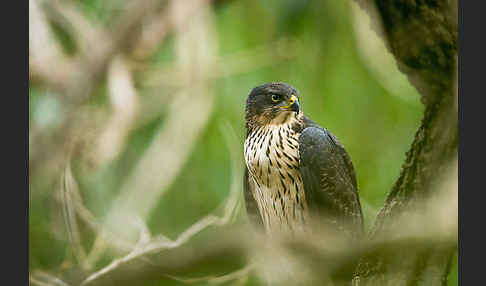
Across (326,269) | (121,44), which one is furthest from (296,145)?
(121,44)

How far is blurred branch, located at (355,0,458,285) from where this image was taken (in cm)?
190

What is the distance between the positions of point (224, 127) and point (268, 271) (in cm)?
78

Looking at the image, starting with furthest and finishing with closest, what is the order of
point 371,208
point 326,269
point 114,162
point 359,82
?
point 114,162 → point 359,82 → point 371,208 → point 326,269

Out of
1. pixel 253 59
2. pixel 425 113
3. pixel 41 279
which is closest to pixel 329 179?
pixel 425 113

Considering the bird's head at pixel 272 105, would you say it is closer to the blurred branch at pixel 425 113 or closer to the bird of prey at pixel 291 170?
the bird of prey at pixel 291 170

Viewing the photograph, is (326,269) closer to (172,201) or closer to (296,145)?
(296,145)

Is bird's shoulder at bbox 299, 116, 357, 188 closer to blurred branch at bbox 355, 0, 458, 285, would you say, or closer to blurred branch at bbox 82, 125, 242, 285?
blurred branch at bbox 355, 0, 458, 285

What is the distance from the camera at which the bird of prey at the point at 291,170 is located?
214 centimetres

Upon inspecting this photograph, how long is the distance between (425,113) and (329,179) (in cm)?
41

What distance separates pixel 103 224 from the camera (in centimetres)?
255

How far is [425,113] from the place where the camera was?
2.02 m

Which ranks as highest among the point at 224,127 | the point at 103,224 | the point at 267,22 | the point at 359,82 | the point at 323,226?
the point at 267,22

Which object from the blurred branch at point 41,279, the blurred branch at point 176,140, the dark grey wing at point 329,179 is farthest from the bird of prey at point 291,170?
the blurred branch at point 41,279

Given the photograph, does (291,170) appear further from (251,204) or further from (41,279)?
(41,279)
